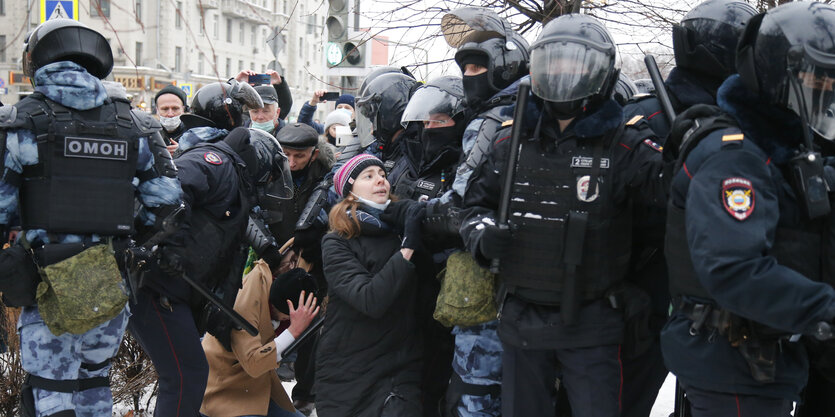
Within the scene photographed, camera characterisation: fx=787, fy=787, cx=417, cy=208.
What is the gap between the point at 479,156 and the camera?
344cm

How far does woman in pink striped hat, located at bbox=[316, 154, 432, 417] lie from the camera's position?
12.3 ft

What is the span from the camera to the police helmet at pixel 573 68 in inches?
119

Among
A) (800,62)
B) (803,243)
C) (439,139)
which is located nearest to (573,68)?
(800,62)

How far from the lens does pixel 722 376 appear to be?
7.83 ft

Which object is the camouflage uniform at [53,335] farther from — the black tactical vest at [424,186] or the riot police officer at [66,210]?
the black tactical vest at [424,186]

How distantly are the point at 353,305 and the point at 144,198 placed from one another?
1157mm

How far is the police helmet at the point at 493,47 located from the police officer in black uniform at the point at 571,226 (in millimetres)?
866

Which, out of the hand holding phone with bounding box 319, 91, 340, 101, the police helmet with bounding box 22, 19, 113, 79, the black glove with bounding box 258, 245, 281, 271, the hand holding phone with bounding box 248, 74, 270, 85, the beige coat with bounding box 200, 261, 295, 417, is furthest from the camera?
the hand holding phone with bounding box 319, 91, 340, 101

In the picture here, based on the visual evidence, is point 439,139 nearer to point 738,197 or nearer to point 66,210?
point 66,210

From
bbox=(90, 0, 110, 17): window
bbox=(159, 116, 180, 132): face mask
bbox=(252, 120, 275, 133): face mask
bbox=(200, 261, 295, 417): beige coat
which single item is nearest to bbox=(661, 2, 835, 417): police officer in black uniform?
bbox=(90, 0, 110, 17): window

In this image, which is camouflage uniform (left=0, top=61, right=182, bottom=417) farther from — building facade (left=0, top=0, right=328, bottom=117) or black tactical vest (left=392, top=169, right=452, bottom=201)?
black tactical vest (left=392, top=169, right=452, bottom=201)

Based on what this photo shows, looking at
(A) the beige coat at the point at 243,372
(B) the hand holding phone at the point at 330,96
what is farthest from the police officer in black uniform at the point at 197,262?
(B) the hand holding phone at the point at 330,96

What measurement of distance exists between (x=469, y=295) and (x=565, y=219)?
0.62 meters

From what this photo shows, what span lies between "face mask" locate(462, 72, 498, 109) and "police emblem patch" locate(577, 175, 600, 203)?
3.91 feet
